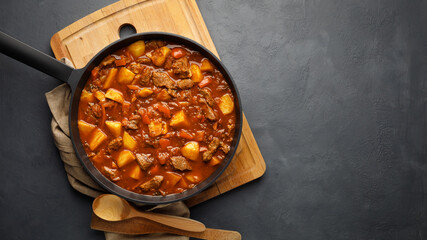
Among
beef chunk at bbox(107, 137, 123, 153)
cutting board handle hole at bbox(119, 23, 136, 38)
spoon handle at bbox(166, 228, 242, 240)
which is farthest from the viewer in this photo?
cutting board handle hole at bbox(119, 23, 136, 38)

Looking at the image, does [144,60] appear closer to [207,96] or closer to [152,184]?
[207,96]

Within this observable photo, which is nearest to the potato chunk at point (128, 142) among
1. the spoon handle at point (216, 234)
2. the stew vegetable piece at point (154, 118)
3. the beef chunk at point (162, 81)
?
the stew vegetable piece at point (154, 118)

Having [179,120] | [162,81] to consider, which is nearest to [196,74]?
[162,81]

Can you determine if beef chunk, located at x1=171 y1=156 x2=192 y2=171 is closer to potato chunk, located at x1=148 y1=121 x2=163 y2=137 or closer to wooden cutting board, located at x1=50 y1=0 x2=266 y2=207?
potato chunk, located at x1=148 y1=121 x2=163 y2=137

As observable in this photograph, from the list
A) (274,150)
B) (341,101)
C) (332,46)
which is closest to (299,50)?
(332,46)

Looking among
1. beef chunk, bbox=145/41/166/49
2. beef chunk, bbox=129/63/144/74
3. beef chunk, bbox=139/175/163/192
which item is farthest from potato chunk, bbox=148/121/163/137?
beef chunk, bbox=145/41/166/49

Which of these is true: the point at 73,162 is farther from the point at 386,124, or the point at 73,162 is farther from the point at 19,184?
the point at 386,124

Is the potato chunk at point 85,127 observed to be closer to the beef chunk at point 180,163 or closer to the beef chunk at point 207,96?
the beef chunk at point 180,163
